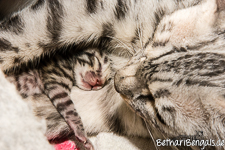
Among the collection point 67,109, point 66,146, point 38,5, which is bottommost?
point 66,146

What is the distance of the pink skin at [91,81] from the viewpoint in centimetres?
119

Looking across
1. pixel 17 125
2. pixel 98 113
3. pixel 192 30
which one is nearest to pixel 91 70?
pixel 98 113

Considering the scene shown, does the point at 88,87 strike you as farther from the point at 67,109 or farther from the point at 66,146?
the point at 66,146

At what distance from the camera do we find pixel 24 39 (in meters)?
1.01

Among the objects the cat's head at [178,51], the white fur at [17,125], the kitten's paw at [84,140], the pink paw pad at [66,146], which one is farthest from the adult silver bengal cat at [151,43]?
the pink paw pad at [66,146]

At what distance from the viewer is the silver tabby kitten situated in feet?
3.73

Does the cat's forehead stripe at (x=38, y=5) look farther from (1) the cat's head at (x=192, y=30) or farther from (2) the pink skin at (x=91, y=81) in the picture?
(1) the cat's head at (x=192, y=30)

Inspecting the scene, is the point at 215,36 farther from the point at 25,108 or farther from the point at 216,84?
the point at 25,108

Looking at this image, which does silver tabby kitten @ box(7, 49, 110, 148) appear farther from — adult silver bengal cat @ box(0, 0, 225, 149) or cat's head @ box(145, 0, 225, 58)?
cat's head @ box(145, 0, 225, 58)

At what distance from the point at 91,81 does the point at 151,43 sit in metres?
0.44

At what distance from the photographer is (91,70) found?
121 centimetres

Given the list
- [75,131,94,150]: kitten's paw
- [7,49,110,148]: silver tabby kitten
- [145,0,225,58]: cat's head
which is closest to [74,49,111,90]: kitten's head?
[7,49,110,148]: silver tabby kitten

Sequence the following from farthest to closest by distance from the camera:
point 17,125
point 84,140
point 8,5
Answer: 1. point 8,5
2. point 84,140
3. point 17,125

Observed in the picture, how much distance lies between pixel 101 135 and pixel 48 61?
507 millimetres
